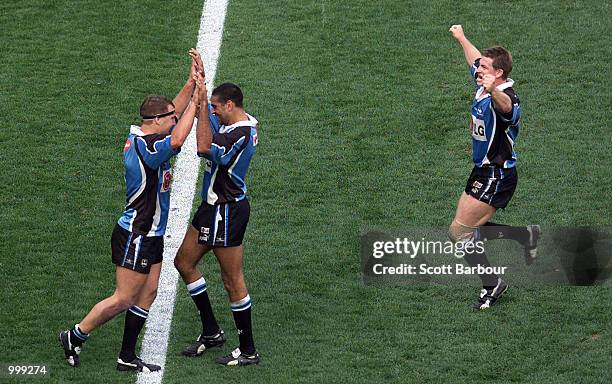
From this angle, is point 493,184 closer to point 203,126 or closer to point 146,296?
point 203,126

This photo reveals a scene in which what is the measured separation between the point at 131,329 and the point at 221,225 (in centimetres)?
98

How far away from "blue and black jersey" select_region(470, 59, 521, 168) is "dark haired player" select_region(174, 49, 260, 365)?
5.92ft

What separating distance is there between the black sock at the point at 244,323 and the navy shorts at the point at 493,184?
2035 millimetres

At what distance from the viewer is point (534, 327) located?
949cm

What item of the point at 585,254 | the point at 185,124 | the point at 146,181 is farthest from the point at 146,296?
the point at 585,254

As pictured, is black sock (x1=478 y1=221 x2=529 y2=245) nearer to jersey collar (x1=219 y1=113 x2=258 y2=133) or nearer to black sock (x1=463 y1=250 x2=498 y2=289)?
black sock (x1=463 y1=250 x2=498 y2=289)

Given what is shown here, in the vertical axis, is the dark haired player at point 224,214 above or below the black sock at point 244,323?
above

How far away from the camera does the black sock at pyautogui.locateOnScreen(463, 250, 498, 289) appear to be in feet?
32.6

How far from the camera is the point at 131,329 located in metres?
8.88

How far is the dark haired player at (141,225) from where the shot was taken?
8.52 metres

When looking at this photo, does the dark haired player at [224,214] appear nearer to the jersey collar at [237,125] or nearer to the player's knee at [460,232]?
the jersey collar at [237,125]

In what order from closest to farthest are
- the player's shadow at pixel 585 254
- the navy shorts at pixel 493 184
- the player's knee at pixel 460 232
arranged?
1. the navy shorts at pixel 493 184
2. the player's knee at pixel 460 232
3. the player's shadow at pixel 585 254

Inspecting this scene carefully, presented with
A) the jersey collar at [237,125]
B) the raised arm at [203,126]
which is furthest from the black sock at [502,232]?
the raised arm at [203,126]

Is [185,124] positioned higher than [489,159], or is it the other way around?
[185,124]
